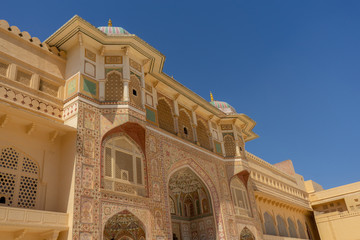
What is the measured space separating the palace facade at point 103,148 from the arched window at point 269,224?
17.3 ft

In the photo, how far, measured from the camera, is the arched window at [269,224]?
20.1m

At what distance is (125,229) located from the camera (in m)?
10.2

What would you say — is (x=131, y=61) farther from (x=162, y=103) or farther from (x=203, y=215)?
(x=203, y=215)

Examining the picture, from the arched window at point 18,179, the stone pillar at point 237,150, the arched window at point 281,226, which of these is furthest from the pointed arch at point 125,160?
the arched window at point 281,226

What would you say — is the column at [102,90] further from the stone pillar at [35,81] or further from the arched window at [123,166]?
the stone pillar at [35,81]

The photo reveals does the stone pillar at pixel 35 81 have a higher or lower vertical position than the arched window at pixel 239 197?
higher

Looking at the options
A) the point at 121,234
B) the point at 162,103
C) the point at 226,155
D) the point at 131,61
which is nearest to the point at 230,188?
the point at 226,155

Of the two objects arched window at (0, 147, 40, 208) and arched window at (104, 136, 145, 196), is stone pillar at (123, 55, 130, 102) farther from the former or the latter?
arched window at (0, 147, 40, 208)

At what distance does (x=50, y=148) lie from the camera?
9.43m

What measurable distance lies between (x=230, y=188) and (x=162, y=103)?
16.8ft

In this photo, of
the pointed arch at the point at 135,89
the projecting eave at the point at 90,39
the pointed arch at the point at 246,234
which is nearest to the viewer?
the projecting eave at the point at 90,39

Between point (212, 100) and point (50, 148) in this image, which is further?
point (212, 100)

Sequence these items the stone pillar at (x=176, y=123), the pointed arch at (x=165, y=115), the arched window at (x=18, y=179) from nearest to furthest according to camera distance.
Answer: the arched window at (x=18, y=179) → the pointed arch at (x=165, y=115) → the stone pillar at (x=176, y=123)

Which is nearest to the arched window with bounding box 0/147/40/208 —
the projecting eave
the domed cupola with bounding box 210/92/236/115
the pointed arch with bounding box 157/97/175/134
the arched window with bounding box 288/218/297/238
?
the projecting eave
